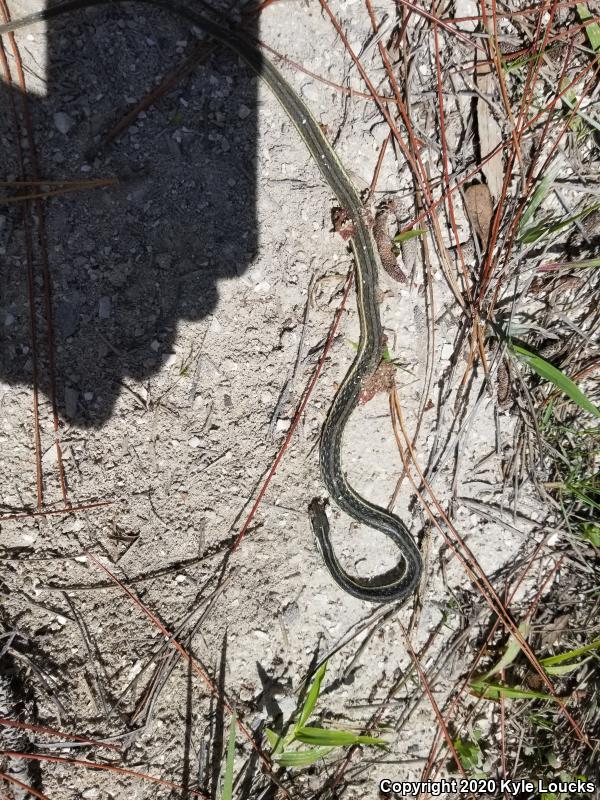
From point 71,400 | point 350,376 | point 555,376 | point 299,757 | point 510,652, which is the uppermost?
point 71,400

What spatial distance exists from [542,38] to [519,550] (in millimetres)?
3080

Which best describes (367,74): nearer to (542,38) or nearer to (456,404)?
(542,38)

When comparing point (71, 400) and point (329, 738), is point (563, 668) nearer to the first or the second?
point (329, 738)

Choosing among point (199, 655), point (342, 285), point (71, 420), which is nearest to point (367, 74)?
point (342, 285)

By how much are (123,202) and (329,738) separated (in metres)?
3.19

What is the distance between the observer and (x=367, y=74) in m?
3.19

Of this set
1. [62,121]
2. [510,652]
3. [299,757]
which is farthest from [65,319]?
[510,652]

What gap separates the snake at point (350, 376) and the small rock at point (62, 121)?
3.46 ft

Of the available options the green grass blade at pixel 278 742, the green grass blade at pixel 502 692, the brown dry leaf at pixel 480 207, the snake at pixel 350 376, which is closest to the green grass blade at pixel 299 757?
the green grass blade at pixel 278 742

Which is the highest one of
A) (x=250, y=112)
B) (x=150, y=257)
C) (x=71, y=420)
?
(x=250, y=112)

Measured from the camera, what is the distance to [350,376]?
3.19 metres

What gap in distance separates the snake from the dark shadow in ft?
0.82

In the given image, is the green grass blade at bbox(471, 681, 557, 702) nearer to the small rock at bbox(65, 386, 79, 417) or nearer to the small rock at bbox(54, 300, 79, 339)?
the small rock at bbox(65, 386, 79, 417)

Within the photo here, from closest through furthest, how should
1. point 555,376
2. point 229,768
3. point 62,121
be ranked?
1. point 229,768
2. point 62,121
3. point 555,376
